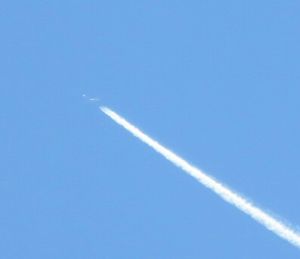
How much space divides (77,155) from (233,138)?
1.83 ft

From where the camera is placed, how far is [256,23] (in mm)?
2553

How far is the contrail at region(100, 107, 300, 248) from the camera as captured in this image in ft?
7.37

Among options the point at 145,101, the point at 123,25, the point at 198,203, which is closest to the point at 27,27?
the point at 123,25

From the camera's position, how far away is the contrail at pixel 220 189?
2.25m

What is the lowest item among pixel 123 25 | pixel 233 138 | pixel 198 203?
pixel 198 203

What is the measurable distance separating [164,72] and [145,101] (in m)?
0.13

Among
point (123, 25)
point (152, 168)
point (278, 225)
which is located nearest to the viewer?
point (278, 225)

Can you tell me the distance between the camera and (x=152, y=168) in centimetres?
243

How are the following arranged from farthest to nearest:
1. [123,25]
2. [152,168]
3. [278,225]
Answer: [123,25]
[152,168]
[278,225]

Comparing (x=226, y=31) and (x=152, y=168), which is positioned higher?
(x=226, y=31)

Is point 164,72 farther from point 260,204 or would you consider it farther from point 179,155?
point 260,204

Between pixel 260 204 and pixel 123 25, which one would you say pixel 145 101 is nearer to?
pixel 123 25

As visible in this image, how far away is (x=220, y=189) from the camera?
236cm

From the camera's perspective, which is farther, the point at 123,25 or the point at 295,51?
the point at 123,25
